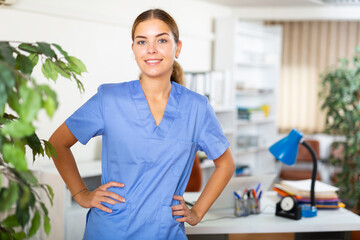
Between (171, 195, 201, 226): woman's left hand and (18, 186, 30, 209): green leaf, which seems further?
(171, 195, 201, 226): woman's left hand

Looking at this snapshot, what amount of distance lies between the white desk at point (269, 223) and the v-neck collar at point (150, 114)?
75 cm

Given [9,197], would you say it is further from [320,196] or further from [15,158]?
[320,196]

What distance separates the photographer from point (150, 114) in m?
1.47

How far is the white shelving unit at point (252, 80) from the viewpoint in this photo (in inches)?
203

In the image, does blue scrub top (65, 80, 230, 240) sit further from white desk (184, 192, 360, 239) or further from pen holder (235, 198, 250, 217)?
pen holder (235, 198, 250, 217)

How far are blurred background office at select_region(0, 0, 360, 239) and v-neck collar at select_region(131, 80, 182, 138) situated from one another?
1.62m

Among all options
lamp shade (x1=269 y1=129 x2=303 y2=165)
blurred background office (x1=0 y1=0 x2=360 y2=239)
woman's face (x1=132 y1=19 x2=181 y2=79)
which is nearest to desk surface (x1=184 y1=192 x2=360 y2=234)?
lamp shade (x1=269 y1=129 x2=303 y2=165)

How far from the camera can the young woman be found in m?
1.42

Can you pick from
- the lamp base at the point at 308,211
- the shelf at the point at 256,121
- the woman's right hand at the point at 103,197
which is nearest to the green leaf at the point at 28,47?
the woman's right hand at the point at 103,197

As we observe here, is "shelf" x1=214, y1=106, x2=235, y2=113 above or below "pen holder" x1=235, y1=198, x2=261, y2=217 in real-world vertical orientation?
above

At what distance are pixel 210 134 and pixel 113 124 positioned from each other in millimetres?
351

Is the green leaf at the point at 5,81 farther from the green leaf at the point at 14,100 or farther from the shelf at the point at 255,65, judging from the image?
the shelf at the point at 255,65

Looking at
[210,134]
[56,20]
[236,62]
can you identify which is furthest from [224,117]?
[210,134]

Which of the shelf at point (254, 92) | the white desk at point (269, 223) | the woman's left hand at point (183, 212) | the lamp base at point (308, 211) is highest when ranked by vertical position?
the shelf at point (254, 92)
